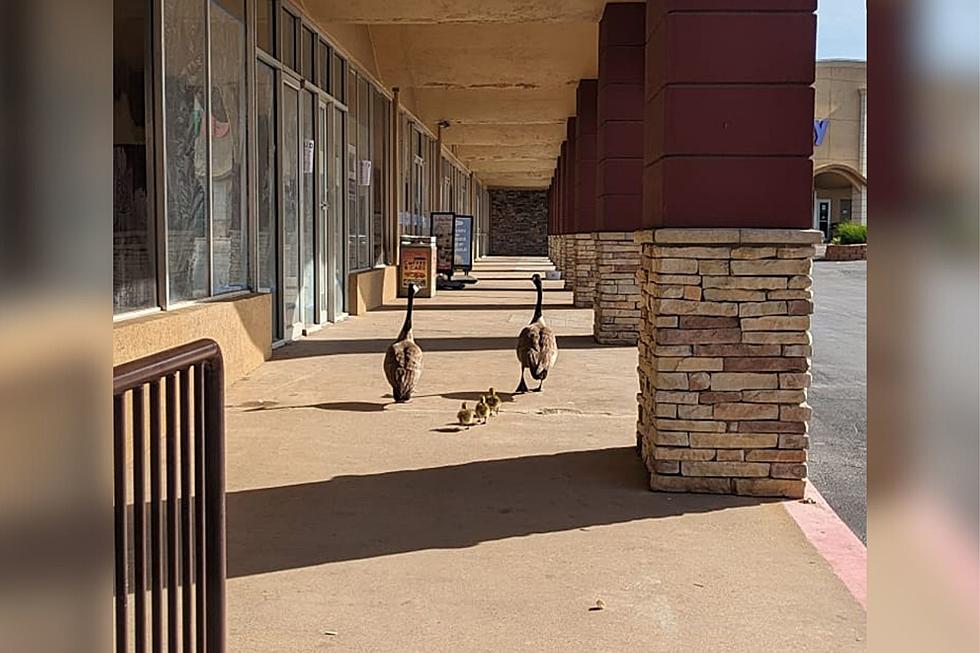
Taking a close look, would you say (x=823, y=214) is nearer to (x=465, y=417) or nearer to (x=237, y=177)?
(x=237, y=177)

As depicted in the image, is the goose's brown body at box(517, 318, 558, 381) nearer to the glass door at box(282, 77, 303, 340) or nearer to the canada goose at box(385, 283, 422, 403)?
the canada goose at box(385, 283, 422, 403)

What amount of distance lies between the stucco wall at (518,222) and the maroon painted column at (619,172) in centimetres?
4159

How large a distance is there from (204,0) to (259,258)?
8.74 ft

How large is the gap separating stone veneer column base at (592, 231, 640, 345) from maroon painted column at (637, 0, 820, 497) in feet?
21.6

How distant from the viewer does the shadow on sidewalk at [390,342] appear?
1101cm

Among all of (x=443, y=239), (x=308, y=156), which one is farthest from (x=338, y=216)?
(x=443, y=239)

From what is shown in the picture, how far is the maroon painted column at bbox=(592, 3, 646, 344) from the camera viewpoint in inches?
484

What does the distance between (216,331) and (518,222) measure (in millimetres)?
47389

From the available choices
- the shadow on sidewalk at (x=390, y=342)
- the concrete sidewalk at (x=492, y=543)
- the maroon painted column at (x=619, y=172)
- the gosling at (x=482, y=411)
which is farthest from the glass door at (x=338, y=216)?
the gosling at (x=482, y=411)

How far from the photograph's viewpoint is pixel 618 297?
12562 millimetres

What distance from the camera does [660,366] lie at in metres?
5.57
